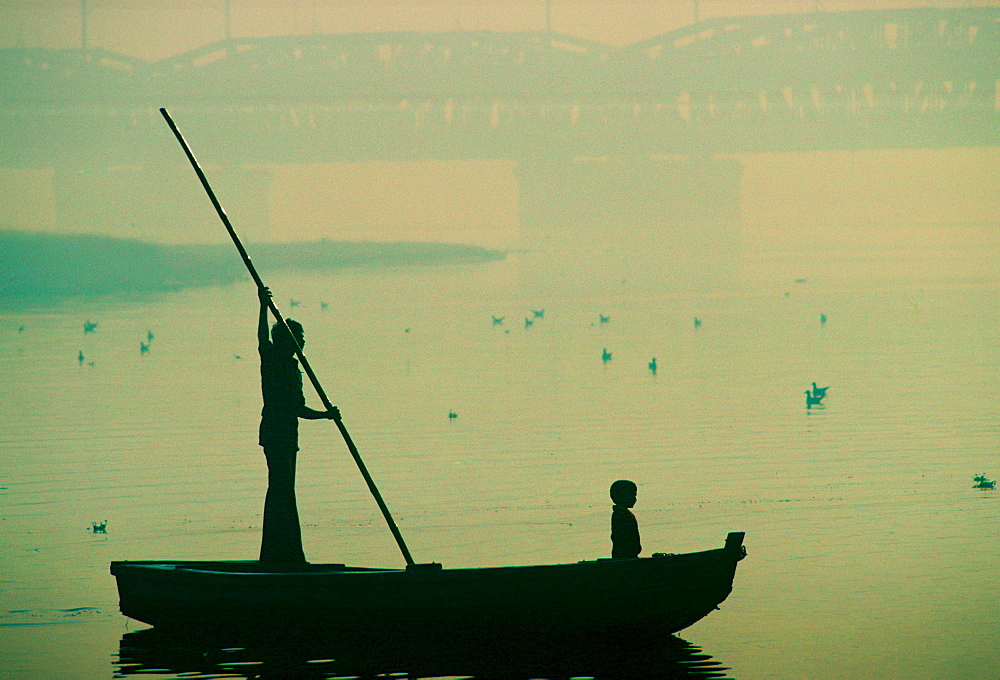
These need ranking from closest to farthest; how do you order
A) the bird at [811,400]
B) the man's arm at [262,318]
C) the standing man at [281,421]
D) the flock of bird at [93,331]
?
the man's arm at [262,318] < the standing man at [281,421] < the bird at [811,400] < the flock of bird at [93,331]

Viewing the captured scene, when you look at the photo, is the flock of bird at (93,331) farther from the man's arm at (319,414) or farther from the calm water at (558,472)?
the man's arm at (319,414)

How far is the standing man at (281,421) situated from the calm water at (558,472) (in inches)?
32.4

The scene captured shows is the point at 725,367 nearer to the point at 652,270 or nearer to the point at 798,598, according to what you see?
the point at 798,598

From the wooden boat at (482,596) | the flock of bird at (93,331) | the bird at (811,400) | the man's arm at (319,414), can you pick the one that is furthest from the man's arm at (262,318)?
the flock of bird at (93,331)

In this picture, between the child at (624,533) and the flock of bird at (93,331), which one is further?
the flock of bird at (93,331)

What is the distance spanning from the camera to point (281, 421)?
8.68 metres

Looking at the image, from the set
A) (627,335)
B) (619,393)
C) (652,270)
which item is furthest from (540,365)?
(652,270)

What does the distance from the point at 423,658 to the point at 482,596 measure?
0.47 metres

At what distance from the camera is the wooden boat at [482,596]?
8.21 m

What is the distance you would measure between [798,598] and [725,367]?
20.1 m

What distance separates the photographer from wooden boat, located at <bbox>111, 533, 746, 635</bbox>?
26.9 feet

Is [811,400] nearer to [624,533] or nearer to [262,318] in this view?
[624,533]

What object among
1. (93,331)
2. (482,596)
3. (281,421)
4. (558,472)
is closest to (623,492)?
(482,596)

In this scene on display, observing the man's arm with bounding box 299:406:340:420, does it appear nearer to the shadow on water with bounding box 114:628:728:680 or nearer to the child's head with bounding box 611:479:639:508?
the shadow on water with bounding box 114:628:728:680
